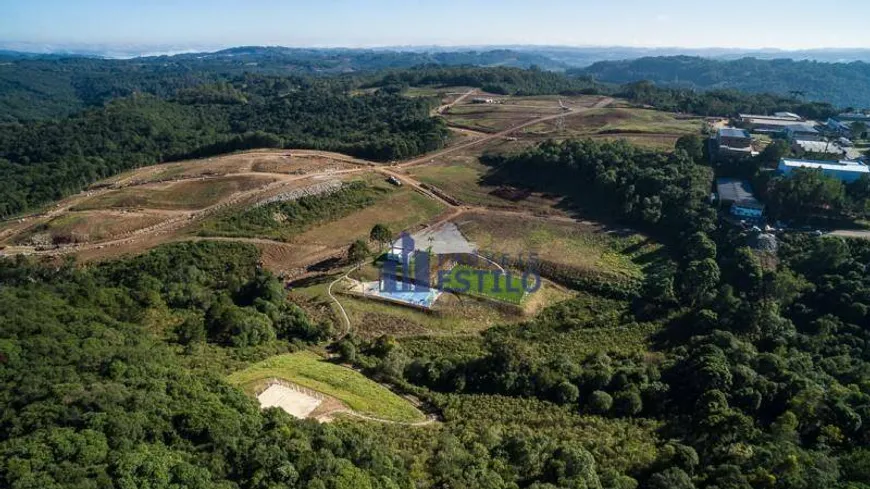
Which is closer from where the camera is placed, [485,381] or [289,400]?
[289,400]

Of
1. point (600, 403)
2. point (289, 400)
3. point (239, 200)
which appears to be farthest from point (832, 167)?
point (239, 200)

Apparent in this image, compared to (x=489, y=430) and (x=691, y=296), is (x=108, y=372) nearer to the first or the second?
(x=489, y=430)

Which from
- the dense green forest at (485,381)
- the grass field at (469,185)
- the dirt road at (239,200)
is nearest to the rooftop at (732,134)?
the dense green forest at (485,381)

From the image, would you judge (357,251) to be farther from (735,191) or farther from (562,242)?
(735,191)

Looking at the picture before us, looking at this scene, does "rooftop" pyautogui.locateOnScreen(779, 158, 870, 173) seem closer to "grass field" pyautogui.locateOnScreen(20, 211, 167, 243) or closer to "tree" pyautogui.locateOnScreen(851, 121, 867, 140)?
"tree" pyautogui.locateOnScreen(851, 121, 867, 140)

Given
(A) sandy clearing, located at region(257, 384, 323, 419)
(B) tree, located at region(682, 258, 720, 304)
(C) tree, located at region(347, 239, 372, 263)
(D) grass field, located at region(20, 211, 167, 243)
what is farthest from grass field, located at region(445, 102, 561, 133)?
(A) sandy clearing, located at region(257, 384, 323, 419)
